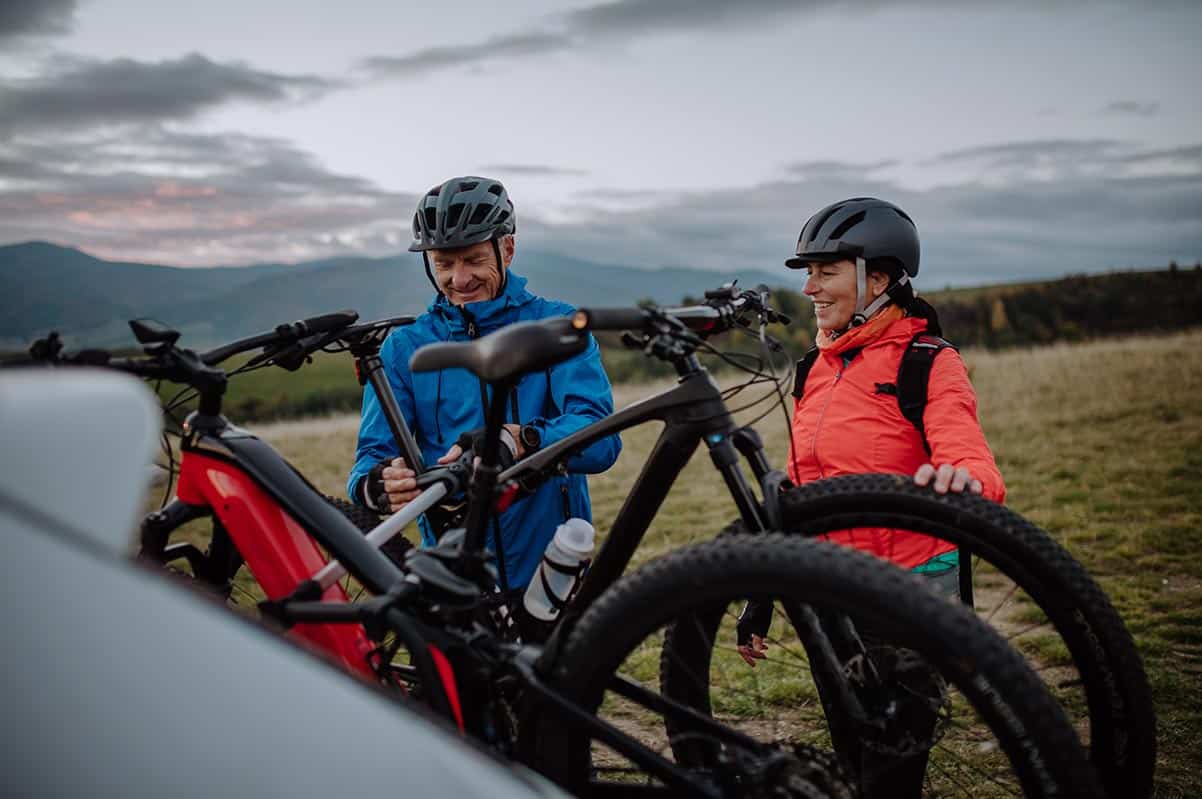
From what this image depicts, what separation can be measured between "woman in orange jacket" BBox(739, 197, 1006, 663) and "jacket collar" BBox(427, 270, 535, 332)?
1.24 metres

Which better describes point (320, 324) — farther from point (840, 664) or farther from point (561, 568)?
point (840, 664)

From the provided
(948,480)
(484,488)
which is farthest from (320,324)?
(948,480)

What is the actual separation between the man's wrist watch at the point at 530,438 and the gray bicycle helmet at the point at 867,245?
1.34m

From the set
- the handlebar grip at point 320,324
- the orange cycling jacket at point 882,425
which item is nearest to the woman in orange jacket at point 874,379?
the orange cycling jacket at point 882,425

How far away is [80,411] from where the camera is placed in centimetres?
113

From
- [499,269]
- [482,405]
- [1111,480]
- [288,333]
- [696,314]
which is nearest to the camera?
[696,314]

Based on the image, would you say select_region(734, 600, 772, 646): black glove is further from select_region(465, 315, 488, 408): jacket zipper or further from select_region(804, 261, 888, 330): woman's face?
select_region(465, 315, 488, 408): jacket zipper

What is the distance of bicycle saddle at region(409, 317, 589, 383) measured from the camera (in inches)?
74.7

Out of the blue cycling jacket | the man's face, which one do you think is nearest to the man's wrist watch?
the blue cycling jacket

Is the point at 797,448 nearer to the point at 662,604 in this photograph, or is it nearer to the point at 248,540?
the point at 662,604

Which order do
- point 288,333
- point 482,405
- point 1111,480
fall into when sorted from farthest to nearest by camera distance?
point 1111,480, point 482,405, point 288,333

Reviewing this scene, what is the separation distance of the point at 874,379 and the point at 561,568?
1411mm

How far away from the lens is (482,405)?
10.7 feet

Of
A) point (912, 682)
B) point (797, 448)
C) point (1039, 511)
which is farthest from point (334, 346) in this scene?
point (1039, 511)
